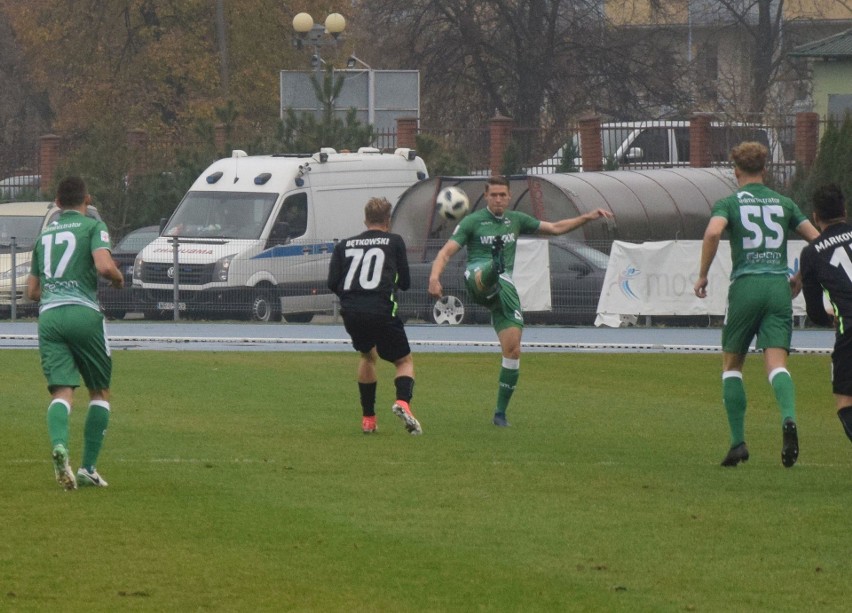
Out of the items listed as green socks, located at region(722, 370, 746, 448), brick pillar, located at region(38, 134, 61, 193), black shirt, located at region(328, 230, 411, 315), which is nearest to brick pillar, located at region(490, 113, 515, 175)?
brick pillar, located at region(38, 134, 61, 193)

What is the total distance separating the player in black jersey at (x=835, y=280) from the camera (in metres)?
9.59

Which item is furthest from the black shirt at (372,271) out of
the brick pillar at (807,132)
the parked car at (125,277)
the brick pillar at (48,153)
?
the brick pillar at (48,153)

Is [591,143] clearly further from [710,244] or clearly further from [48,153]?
[710,244]

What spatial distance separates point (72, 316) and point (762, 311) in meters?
4.08

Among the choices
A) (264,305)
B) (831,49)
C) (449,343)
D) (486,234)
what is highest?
(831,49)

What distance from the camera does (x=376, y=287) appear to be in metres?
12.1

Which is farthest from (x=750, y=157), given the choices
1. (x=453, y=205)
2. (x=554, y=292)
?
(x=554, y=292)

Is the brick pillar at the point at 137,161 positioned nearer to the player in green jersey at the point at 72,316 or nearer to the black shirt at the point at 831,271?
the player in green jersey at the point at 72,316

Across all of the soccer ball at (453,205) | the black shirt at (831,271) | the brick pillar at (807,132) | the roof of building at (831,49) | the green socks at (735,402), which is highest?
the roof of building at (831,49)

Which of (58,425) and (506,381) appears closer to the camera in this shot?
(58,425)

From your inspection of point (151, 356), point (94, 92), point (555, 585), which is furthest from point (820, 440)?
point (94, 92)

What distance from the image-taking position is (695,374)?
18.3 metres

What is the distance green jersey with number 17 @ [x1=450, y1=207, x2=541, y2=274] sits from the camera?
12.6 metres

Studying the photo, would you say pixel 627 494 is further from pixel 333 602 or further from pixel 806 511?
pixel 333 602
